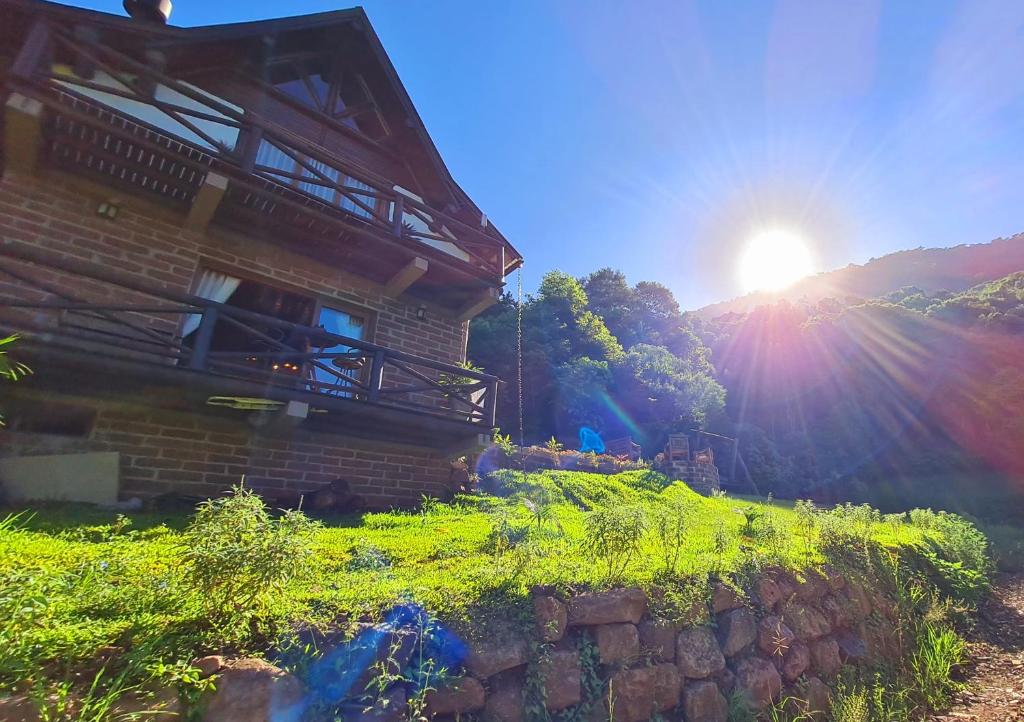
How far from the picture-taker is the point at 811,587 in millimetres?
6129

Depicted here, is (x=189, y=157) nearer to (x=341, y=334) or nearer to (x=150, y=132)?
(x=150, y=132)

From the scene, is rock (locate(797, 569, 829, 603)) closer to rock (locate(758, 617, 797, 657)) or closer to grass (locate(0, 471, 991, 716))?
grass (locate(0, 471, 991, 716))

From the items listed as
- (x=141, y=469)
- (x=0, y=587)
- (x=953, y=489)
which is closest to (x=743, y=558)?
(x=0, y=587)

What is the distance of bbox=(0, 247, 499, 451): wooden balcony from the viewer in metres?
5.68

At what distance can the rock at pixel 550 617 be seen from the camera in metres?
4.05

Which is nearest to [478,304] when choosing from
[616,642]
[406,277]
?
[406,277]

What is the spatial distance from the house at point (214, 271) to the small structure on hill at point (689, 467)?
7.81 m

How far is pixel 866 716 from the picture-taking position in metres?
5.06

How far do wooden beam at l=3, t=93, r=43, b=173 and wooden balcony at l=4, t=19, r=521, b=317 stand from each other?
0.01 m

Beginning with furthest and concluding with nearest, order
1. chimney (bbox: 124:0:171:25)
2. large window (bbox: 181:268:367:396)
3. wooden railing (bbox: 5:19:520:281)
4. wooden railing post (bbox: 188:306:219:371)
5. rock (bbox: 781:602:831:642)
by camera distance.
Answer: chimney (bbox: 124:0:171:25) < large window (bbox: 181:268:367:396) < wooden railing (bbox: 5:19:520:281) < wooden railing post (bbox: 188:306:219:371) < rock (bbox: 781:602:831:642)

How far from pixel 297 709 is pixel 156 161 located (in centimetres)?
732

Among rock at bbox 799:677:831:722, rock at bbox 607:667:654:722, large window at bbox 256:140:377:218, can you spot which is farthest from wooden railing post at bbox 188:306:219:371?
rock at bbox 799:677:831:722

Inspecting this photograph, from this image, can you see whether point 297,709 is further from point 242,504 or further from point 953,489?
point 953,489

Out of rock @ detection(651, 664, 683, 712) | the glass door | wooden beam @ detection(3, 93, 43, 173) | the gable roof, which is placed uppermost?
the gable roof
